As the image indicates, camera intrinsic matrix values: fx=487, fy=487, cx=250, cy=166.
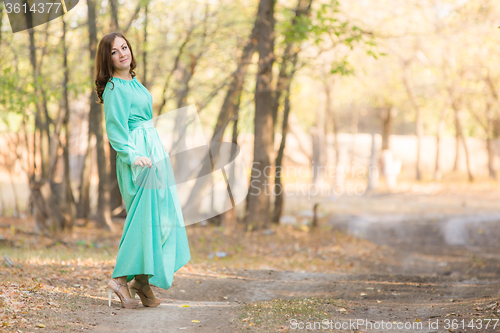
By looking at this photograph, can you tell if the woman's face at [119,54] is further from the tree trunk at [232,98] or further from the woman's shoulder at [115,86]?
the tree trunk at [232,98]

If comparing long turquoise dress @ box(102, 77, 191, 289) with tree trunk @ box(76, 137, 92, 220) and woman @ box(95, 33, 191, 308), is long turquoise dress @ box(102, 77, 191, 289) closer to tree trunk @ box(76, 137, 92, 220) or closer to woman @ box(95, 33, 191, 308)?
woman @ box(95, 33, 191, 308)

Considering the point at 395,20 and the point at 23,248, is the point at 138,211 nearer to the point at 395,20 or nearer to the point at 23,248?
the point at 23,248

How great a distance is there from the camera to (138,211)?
3752mm

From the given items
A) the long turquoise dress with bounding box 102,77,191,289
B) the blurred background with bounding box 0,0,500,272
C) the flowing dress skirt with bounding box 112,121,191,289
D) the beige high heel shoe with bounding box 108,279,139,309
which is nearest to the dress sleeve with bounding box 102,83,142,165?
the long turquoise dress with bounding box 102,77,191,289

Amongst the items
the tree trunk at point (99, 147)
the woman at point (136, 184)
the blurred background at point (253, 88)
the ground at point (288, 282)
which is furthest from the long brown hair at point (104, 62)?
the tree trunk at point (99, 147)

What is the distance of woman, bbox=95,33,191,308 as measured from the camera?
145 inches

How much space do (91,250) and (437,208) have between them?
10.6 m

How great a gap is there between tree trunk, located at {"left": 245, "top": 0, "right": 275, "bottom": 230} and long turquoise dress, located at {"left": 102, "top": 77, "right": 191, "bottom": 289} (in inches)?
221

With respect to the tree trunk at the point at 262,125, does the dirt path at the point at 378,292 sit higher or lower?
lower

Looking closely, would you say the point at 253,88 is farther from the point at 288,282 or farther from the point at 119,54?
the point at 119,54

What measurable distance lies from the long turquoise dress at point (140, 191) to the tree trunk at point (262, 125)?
5.61 metres

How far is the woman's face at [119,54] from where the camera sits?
12.4 feet

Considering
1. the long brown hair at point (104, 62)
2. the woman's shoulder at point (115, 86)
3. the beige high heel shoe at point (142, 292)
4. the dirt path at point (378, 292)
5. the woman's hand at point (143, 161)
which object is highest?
the long brown hair at point (104, 62)

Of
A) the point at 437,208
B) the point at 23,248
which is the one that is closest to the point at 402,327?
the point at 23,248
